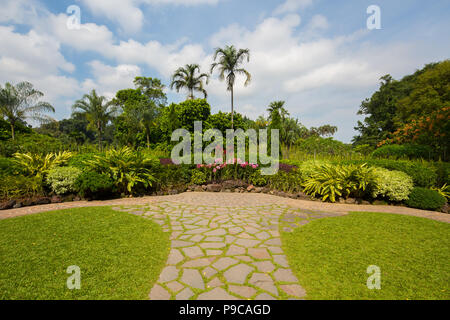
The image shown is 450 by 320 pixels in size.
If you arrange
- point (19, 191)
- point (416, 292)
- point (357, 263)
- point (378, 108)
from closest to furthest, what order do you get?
point (416, 292) < point (357, 263) < point (19, 191) < point (378, 108)

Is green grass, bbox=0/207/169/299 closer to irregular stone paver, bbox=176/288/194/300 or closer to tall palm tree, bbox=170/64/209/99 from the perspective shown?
irregular stone paver, bbox=176/288/194/300

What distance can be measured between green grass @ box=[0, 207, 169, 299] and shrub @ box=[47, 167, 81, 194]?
74.7 inches

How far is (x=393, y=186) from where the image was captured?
6000 mm

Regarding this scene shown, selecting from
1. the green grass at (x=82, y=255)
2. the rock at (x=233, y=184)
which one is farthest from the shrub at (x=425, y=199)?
the green grass at (x=82, y=255)

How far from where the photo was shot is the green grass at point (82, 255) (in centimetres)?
208

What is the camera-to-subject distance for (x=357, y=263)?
2643 mm

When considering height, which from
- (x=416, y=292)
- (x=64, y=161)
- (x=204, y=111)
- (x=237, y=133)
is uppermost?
(x=204, y=111)

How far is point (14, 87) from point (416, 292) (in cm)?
2255

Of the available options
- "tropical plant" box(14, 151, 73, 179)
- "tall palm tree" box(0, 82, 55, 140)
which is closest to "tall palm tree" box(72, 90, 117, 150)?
"tall palm tree" box(0, 82, 55, 140)

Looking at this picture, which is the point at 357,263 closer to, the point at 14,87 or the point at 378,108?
the point at 14,87

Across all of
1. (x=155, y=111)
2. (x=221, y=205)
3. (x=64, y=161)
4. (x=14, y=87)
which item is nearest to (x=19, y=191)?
(x=64, y=161)

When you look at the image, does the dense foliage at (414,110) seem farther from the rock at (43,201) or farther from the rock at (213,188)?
the rock at (43,201)

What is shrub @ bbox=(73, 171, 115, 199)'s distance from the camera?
19.4 ft

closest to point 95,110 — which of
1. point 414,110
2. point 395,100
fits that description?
point 414,110
